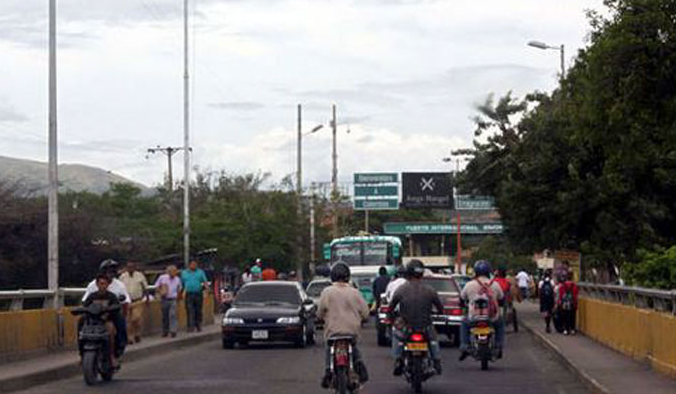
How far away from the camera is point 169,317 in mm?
31922

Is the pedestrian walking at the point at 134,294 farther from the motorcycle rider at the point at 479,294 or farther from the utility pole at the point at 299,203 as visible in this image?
the utility pole at the point at 299,203

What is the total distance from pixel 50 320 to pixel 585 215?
77.5 feet

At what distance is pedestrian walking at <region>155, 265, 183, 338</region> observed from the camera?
103ft

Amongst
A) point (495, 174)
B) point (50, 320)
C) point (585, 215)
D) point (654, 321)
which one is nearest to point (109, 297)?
point (50, 320)

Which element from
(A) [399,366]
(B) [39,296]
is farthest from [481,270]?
(B) [39,296]

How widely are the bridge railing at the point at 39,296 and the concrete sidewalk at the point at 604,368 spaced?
9393 millimetres

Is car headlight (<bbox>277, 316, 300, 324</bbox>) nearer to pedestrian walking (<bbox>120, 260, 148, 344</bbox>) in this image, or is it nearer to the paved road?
the paved road

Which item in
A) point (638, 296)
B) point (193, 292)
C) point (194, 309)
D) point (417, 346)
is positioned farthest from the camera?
point (194, 309)

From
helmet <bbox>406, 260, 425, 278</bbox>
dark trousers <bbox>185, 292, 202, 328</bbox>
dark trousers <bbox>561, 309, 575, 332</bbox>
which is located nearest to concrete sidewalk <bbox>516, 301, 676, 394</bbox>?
dark trousers <bbox>561, 309, 575, 332</bbox>

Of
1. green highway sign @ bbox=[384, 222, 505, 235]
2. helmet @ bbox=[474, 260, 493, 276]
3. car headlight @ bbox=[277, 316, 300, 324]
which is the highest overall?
green highway sign @ bbox=[384, 222, 505, 235]

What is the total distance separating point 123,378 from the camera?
2148cm

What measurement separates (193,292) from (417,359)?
52.7ft

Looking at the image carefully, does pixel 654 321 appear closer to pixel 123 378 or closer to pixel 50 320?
pixel 123 378

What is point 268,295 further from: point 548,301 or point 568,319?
point 548,301
